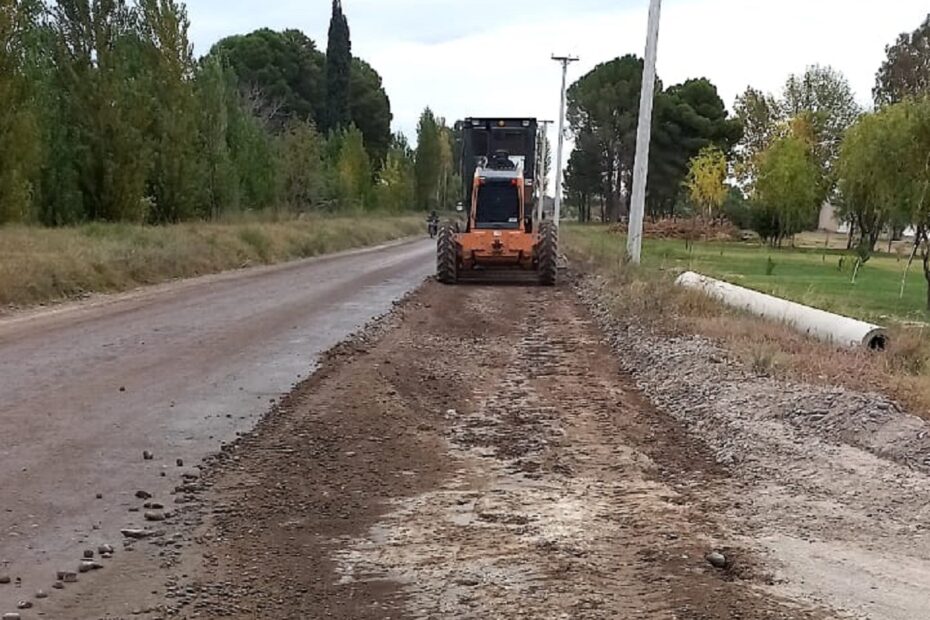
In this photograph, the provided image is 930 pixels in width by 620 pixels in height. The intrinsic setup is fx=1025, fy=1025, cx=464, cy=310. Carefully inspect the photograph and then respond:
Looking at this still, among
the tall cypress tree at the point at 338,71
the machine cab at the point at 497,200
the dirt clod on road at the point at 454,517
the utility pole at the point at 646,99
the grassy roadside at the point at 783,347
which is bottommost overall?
the dirt clod on road at the point at 454,517

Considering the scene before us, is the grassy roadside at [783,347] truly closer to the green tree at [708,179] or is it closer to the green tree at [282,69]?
the green tree at [708,179]

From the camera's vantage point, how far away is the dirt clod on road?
495 cm

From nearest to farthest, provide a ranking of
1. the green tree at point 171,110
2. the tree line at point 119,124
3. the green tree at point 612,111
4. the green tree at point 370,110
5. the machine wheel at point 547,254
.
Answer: the machine wheel at point 547,254
the tree line at point 119,124
the green tree at point 171,110
the green tree at point 612,111
the green tree at point 370,110

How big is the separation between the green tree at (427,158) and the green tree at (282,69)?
11809 mm

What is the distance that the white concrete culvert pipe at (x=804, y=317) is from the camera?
1280 cm

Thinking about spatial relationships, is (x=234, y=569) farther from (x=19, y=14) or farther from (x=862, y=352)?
(x=19, y=14)

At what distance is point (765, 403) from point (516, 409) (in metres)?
2.29

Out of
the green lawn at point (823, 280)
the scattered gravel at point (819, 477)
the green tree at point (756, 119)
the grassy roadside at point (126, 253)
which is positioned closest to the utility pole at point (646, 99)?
the green lawn at point (823, 280)

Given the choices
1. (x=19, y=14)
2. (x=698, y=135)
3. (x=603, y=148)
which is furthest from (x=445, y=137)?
(x=19, y=14)

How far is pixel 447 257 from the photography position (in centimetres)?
2514

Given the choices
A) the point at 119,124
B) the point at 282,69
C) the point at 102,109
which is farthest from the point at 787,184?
the point at 102,109

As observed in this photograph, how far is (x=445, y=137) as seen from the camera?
108562mm

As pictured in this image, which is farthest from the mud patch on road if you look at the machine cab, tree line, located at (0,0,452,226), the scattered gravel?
tree line, located at (0,0,452,226)

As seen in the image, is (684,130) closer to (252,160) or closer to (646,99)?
(252,160)
